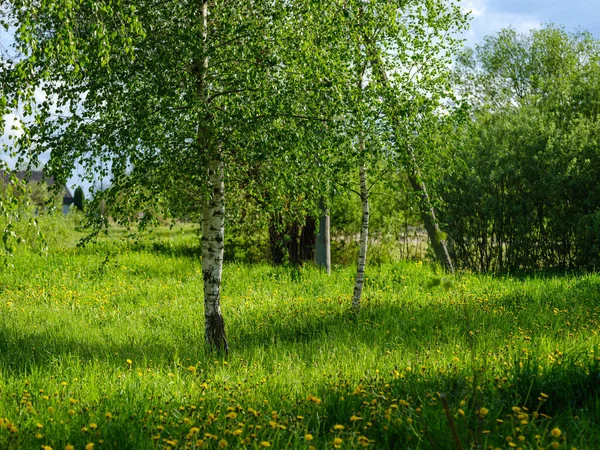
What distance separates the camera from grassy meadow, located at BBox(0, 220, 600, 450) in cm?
420

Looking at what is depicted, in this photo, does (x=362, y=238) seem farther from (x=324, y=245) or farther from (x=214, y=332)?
(x=324, y=245)

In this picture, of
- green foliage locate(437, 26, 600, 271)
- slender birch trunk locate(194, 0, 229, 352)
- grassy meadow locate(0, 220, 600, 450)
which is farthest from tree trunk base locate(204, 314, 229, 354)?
green foliage locate(437, 26, 600, 271)

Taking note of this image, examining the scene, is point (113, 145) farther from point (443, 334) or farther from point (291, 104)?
point (443, 334)

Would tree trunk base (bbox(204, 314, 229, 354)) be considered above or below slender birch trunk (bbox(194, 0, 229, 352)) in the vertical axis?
below

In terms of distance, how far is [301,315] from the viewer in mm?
9391

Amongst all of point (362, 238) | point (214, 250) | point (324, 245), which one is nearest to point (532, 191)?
point (324, 245)

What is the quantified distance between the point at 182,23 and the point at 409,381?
5.19m

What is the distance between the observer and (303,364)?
646 centimetres

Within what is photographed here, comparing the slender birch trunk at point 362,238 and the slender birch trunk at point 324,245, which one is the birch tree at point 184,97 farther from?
the slender birch trunk at point 324,245

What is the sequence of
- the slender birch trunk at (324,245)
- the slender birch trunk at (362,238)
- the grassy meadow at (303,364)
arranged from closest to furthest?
1. the grassy meadow at (303,364)
2. the slender birch trunk at (362,238)
3. the slender birch trunk at (324,245)

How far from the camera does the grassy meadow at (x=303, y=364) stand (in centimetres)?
420

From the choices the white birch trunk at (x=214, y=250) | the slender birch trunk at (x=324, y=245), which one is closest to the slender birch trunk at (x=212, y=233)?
the white birch trunk at (x=214, y=250)

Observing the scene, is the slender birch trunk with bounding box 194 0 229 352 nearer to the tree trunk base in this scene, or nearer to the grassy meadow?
the tree trunk base

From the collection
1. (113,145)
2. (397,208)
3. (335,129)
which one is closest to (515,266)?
(397,208)
